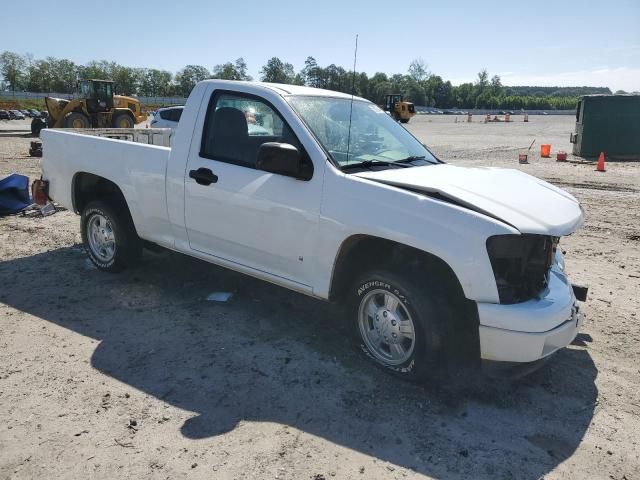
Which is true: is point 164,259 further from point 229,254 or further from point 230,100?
point 230,100

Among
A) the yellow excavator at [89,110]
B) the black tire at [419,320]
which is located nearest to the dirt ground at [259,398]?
the black tire at [419,320]

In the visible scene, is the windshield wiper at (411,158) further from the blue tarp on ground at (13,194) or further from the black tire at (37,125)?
the black tire at (37,125)

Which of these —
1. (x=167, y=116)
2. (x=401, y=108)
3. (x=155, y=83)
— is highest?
(x=155, y=83)

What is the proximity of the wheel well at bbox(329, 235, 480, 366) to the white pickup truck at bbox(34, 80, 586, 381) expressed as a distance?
1 cm

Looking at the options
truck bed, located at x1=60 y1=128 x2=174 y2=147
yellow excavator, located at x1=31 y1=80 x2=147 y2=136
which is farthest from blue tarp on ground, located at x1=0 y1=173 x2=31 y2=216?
yellow excavator, located at x1=31 y1=80 x2=147 y2=136

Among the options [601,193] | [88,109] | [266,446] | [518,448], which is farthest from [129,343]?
[88,109]

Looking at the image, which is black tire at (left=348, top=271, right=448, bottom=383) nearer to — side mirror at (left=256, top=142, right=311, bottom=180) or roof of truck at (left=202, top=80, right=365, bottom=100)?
side mirror at (left=256, top=142, right=311, bottom=180)

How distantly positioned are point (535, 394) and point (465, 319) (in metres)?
0.73

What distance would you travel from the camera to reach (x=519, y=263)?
131 inches

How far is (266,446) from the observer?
A: 117 inches

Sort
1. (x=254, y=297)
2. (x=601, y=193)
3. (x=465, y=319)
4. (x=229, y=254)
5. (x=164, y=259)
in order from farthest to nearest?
(x=601, y=193)
(x=164, y=259)
(x=254, y=297)
(x=229, y=254)
(x=465, y=319)

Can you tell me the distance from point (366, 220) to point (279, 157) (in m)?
0.76

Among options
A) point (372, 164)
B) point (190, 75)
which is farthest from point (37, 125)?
point (190, 75)

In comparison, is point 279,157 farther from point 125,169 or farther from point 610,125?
point 610,125
